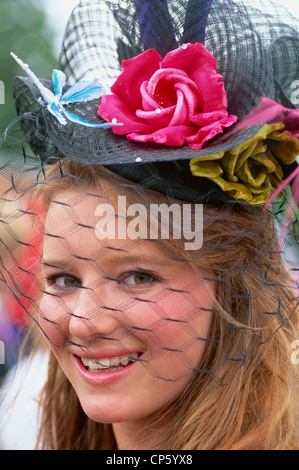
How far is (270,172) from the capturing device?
102cm

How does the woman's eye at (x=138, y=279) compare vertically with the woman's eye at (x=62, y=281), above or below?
above

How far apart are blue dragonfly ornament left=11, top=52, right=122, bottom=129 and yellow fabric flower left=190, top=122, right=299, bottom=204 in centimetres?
22

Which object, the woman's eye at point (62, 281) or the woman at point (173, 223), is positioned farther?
the woman's eye at point (62, 281)

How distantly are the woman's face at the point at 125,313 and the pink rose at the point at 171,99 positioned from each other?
0.18 m

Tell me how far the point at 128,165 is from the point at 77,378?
1.60ft

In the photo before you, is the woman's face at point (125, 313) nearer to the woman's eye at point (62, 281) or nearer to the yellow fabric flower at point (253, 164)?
the woman's eye at point (62, 281)

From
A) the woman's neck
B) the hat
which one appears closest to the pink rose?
the hat

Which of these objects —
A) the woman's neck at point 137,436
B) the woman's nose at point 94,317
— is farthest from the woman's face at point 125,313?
the woman's neck at point 137,436

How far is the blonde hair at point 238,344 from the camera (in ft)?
3.41

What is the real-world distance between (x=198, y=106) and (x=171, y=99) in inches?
2.2

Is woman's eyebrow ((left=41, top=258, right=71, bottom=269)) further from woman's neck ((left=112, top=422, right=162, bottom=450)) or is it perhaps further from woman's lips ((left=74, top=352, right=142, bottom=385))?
woman's neck ((left=112, top=422, right=162, bottom=450))

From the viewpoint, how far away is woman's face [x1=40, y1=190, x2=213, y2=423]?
101cm

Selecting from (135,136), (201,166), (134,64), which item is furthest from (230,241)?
(134,64)

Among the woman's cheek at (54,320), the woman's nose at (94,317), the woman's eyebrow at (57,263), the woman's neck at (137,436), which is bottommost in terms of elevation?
the woman's neck at (137,436)
